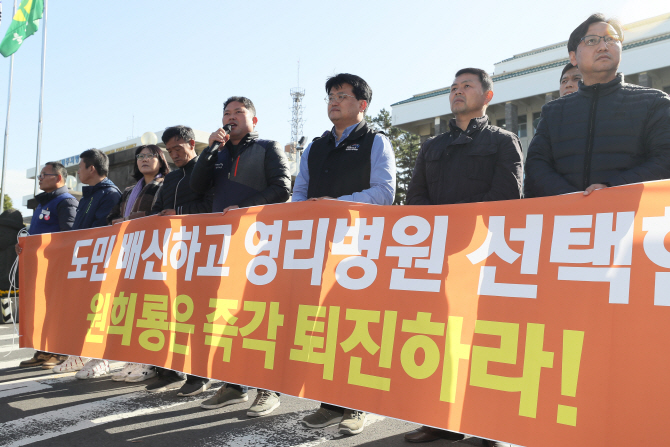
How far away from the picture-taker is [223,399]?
403cm

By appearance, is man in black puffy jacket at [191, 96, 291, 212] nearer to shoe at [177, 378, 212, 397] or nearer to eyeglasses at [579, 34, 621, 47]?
shoe at [177, 378, 212, 397]

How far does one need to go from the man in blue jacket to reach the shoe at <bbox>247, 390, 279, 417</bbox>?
2.97m

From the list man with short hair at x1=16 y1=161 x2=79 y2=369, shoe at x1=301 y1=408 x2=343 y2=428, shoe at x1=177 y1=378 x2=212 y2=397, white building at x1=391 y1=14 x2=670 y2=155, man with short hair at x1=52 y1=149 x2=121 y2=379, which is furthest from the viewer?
white building at x1=391 y1=14 x2=670 y2=155

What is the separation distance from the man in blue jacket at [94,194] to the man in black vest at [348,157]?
8.89ft

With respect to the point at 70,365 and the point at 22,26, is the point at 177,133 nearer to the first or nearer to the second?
the point at 70,365

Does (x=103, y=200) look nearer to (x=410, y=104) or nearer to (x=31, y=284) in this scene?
(x=31, y=284)

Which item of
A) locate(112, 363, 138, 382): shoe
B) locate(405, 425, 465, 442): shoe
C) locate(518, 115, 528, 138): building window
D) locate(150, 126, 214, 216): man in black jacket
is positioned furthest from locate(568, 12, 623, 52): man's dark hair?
locate(518, 115, 528, 138): building window

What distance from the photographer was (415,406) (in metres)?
2.68

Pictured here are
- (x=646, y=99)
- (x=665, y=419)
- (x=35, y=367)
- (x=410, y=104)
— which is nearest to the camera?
(x=665, y=419)

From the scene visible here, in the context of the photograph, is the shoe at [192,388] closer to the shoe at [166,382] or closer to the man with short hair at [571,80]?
the shoe at [166,382]

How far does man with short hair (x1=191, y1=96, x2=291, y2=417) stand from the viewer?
175 inches

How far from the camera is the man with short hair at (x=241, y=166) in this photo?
4.44 metres

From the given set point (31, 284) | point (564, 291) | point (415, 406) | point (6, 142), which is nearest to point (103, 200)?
point (31, 284)

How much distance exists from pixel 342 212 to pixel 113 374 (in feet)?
10.0
